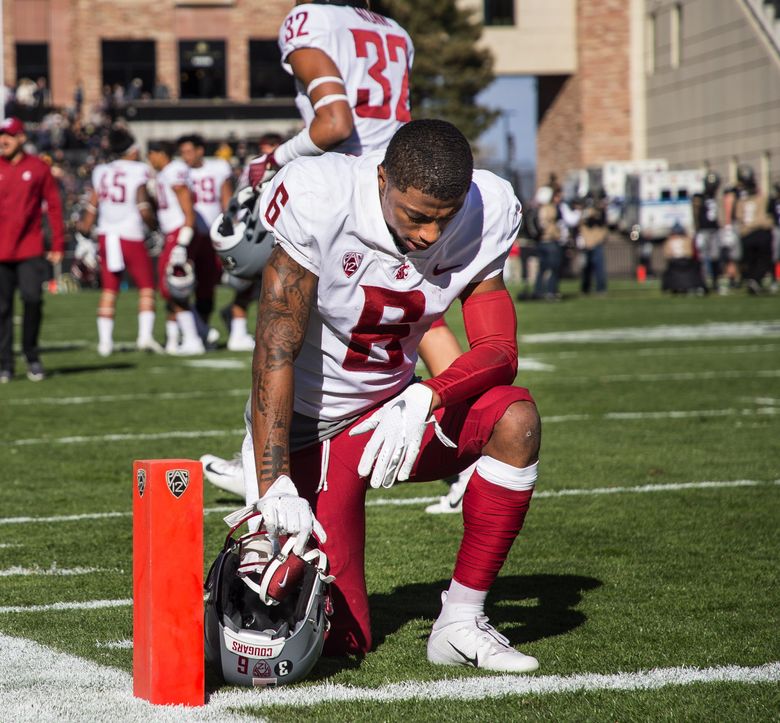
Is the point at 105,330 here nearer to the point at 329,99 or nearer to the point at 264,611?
the point at 329,99


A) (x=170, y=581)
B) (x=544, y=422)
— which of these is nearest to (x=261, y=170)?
(x=170, y=581)

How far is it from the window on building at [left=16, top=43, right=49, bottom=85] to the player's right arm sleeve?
44105mm

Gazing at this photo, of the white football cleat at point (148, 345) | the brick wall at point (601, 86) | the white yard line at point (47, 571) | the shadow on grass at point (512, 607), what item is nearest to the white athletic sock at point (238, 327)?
the white football cleat at point (148, 345)

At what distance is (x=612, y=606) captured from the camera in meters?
4.15

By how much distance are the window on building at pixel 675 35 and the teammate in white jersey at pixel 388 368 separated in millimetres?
43877

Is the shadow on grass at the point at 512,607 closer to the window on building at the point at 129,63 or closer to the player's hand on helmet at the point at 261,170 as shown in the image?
the player's hand on helmet at the point at 261,170

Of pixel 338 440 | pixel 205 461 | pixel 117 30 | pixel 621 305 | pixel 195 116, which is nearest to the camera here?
pixel 338 440

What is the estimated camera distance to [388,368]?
3.92 m

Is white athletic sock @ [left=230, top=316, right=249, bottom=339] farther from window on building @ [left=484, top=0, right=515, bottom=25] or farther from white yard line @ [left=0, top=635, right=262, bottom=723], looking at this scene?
window on building @ [left=484, top=0, right=515, bottom=25]

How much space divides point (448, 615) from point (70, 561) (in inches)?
64.9

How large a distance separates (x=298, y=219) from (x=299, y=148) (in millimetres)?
1795

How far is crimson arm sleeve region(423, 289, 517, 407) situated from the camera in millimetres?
3557

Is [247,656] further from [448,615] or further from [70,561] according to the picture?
[70,561]

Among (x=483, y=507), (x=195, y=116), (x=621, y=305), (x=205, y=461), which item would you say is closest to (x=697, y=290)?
(x=621, y=305)
